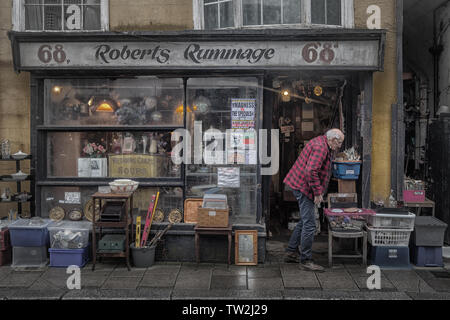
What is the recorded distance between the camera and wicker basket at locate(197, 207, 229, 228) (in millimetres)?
7318

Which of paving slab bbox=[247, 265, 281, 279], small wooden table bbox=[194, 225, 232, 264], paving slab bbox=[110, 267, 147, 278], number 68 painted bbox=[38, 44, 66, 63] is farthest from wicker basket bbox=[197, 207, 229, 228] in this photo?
number 68 painted bbox=[38, 44, 66, 63]

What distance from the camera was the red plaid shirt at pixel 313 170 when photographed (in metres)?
6.93

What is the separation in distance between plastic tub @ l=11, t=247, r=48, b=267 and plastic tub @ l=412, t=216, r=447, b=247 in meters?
6.41

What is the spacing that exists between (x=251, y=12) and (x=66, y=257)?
5.54 meters

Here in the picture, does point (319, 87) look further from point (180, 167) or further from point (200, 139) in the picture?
point (180, 167)

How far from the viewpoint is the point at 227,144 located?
8.05m

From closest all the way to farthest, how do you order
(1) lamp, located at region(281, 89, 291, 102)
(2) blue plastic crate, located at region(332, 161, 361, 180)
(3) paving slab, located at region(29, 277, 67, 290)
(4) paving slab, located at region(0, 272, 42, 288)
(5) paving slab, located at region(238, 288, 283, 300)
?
(5) paving slab, located at region(238, 288, 283, 300)
(3) paving slab, located at region(29, 277, 67, 290)
(4) paving slab, located at region(0, 272, 42, 288)
(2) blue plastic crate, located at region(332, 161, 361, 180)
(1) lamp, located at region(281, 89, 291, 102)

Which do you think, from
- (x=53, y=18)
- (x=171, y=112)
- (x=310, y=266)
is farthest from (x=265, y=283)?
(x=53, y=18)

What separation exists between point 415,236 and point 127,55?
596 cm

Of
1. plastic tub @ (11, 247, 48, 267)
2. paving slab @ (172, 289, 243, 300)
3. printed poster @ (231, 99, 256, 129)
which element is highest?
printed poster @ (231, 99, 256, 129)

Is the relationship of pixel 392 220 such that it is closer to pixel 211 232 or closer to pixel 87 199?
pixel 211 232

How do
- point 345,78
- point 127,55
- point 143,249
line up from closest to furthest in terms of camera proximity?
point 143,249 → point 127,55 → point 345,78

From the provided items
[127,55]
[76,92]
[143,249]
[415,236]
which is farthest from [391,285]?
[76,92]

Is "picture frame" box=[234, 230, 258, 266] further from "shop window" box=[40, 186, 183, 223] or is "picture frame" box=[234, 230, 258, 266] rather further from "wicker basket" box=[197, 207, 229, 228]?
"shop window" box=[40, 186, 183, 223]
